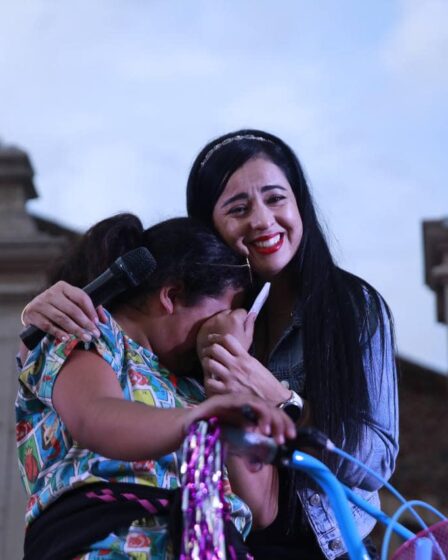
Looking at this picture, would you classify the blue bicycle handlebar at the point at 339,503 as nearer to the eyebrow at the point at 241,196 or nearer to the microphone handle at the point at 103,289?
the microphone handle at the point at 103,289

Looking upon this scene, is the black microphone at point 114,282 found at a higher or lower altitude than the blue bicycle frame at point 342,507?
higher

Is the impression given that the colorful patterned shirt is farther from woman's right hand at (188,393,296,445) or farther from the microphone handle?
woman's right hand at (188,393,296,445)

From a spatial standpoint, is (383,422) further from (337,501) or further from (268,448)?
Answer: (268,448)

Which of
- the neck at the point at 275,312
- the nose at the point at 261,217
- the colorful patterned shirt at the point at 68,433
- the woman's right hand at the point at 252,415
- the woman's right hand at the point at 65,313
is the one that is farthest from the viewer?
the neck at the point at 275,312

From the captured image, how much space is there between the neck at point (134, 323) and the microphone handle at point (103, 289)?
0.08 m

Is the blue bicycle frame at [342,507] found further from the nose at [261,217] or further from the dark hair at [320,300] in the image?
the nose at [261,217]

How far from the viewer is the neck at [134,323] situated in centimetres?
257

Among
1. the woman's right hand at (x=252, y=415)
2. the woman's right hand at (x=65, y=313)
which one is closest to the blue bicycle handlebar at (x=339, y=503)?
the woman's right hand at (x=252, y=415)

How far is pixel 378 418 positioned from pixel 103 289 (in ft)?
2.45

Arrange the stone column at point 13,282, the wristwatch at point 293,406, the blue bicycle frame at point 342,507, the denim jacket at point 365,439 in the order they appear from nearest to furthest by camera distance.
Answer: the blue bicycle frame at point 342,507
the wristwatch at point 293,406
the denim jacket at point 365,439
the stone column at point 13,282

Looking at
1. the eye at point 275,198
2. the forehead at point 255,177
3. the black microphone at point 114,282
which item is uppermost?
the forehead at point 255,177

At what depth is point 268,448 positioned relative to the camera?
70.5 inches

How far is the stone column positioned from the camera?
628cm

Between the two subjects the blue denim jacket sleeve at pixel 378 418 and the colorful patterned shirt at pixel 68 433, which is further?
the blue denim jacket sleeve at pixel 378 418
